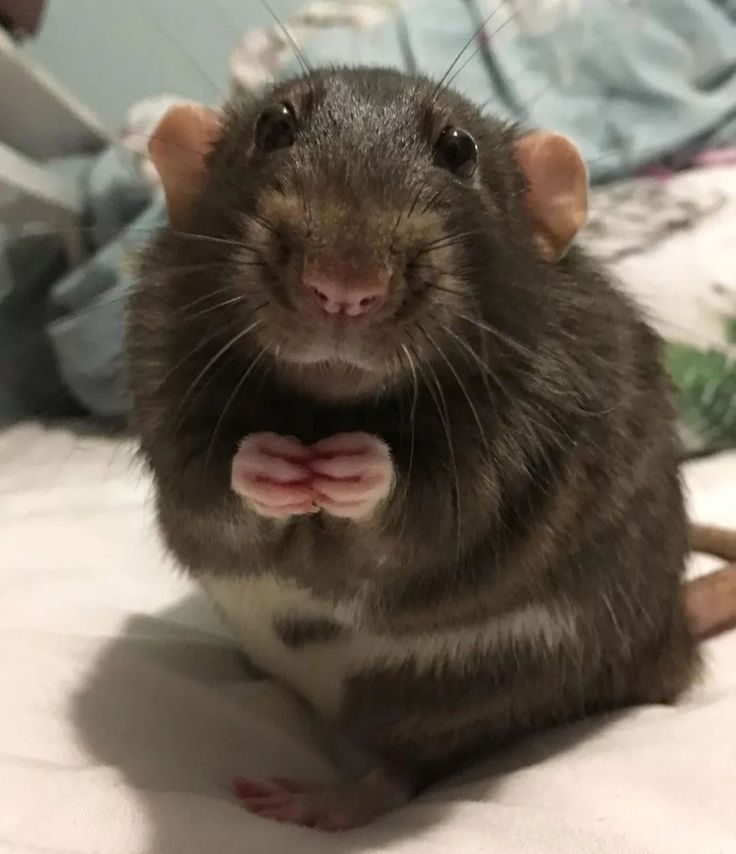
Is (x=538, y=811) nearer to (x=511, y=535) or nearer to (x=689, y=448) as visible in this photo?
(x=511, y=535)

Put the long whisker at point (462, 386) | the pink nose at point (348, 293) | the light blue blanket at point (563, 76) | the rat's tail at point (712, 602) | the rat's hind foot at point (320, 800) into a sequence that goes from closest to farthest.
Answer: the pink nose at point (348, 293) → the long whisker at point (462, 386) → the rat's hind foot at point (320, 800) → the rat's tail at point (712, 602) → the light blue blanket at point (563, 76)

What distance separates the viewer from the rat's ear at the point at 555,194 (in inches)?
39.3

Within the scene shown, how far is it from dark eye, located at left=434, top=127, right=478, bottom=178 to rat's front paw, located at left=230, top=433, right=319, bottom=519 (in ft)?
0.95

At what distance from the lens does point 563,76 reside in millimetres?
2104

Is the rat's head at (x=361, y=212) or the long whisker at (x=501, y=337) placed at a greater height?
the rat's head at (x=361, y=212)

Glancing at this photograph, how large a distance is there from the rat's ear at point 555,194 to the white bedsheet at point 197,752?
502 millimetres

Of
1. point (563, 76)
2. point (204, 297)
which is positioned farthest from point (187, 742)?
point (563, 76)

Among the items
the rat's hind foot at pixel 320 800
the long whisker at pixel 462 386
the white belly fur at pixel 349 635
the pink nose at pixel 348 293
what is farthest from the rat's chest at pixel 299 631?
the pink nose at pixel 348 293

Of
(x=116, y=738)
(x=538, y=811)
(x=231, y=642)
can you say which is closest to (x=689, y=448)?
(x=231, y=642)

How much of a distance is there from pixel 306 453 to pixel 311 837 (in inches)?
13.6

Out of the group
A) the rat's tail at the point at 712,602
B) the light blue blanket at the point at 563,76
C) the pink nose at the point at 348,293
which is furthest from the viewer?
the light blue blanket at the point at 563,76

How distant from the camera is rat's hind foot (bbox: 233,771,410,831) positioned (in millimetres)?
954

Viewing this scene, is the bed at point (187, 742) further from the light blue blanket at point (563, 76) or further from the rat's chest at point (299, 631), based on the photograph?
the light blue blanket at point (563, 76)

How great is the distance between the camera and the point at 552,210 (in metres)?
1.00
